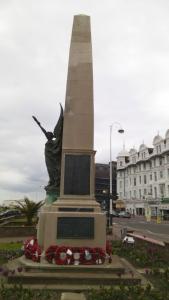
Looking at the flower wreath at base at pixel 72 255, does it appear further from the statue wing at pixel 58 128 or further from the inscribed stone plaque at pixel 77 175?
the statue wing at pixel 58 128

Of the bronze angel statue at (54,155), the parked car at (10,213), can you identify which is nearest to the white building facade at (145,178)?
the parked car at (10,213)

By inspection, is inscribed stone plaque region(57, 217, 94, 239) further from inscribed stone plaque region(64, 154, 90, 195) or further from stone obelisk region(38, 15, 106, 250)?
inscribed stone plaque region(64, 154, 90, 195)

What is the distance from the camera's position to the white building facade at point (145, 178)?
74.7 m

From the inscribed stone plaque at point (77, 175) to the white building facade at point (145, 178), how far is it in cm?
6333

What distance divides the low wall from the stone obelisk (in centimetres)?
1504

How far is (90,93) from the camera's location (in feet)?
38.7

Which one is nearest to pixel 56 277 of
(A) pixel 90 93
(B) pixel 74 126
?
(B) pixel 74 126

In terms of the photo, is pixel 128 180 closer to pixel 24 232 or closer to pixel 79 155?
pixel 24 232

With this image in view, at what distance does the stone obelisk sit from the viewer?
33.9 ft

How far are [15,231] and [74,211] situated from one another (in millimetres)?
15842

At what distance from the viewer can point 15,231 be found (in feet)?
82.6

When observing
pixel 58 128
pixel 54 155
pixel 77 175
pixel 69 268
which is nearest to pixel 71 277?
pixel 69 268

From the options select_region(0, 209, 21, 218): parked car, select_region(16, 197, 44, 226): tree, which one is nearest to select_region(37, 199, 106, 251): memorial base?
select_region(16, 197, 44, 226): tree

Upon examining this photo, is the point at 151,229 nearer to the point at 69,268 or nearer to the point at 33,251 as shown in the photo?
the point at 33,251
